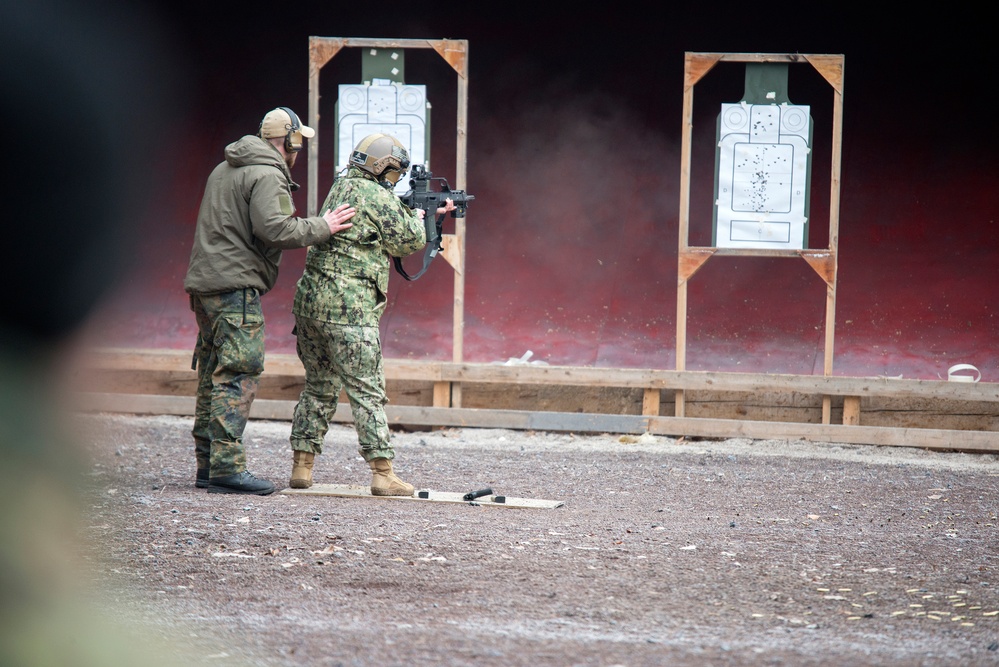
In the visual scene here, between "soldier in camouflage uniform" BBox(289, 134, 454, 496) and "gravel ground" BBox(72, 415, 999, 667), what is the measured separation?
14.6 inches

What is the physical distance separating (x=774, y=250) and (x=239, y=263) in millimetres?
3737

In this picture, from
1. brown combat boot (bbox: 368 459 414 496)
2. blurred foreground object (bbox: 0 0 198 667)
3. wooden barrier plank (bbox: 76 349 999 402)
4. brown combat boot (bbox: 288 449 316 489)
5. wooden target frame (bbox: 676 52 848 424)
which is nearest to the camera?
blurred foreground object (bbox: 0 0 198 667)

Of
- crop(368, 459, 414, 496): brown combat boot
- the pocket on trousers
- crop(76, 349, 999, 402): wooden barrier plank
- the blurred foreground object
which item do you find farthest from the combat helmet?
the blurred foreground object

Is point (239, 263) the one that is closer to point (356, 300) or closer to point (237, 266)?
point (237, 266)

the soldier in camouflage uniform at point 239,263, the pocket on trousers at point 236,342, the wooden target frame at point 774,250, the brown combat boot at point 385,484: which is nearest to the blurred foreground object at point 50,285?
the soldier in camouflage uniform at point 239,263

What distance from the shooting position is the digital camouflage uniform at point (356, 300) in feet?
15.5

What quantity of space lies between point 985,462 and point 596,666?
489 centimetres

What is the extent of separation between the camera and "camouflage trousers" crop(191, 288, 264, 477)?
472 cm

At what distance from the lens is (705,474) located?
237 inches

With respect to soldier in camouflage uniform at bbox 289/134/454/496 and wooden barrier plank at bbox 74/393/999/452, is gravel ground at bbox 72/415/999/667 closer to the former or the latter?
soldier in camouflage uniform at bbox 289/134/454/496

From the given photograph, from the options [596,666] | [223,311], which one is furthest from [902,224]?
[596,666]

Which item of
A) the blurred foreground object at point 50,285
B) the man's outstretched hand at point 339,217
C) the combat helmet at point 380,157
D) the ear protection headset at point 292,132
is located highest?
the ear protection headset at point 292,132

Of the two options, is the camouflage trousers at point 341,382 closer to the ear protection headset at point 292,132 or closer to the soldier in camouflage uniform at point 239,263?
the soldier in camouflage uniform at point 239,263

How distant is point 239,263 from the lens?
15.6ft
